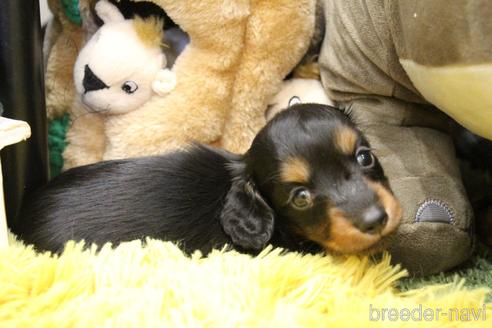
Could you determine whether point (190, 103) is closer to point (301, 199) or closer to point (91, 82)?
point (91, 82)

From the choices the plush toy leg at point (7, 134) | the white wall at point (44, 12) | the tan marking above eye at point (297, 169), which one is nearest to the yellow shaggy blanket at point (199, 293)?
the plush toy leg at point (7, 134)

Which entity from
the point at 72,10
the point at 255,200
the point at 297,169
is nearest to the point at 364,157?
the point at 297,169

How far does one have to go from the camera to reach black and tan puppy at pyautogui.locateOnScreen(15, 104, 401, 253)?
140 cm

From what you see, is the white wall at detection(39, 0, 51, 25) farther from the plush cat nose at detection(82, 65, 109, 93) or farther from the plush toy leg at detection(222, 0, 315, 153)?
the plush toy leg at detection(222, 0, 315, 153)

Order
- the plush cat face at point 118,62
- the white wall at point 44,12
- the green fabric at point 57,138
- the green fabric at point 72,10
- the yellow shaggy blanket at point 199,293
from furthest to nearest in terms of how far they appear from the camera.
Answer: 1. the white wall at point 44,12
2. the green fabric at point 57,138
3. the green fabric at point 72,10
4. the plush cat face at point 118,62
5. the yellow shaggy blanket at point 199,293

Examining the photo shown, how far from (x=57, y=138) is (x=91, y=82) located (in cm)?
33

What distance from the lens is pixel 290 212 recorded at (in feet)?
4.91

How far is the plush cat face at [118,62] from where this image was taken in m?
1.76

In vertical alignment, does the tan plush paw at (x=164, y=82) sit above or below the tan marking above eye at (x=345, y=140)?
below

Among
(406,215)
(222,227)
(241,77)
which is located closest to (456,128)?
(406,215)

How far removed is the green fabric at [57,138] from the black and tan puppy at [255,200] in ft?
1.42

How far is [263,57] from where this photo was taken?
183cm

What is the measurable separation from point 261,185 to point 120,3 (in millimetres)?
788

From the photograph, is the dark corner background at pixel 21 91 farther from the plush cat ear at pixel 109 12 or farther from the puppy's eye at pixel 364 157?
the puppy's eye at pixel 364 157
